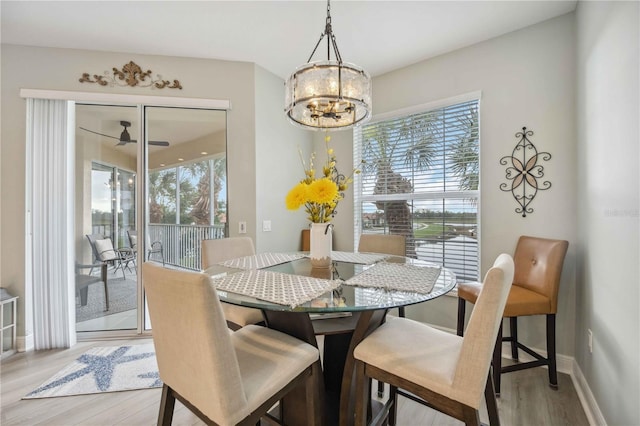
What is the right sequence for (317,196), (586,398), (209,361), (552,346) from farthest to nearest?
(552,346)
(586,398)
(317,196)
(209,361)

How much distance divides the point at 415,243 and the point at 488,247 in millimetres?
667

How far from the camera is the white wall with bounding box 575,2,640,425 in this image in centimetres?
123

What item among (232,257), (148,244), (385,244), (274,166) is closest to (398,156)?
(385,244)

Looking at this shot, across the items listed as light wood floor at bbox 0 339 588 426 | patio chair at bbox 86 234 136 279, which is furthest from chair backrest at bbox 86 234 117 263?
light wood floor at bbox 0 339 588 426

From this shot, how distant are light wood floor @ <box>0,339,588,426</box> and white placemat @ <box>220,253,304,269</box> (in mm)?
924

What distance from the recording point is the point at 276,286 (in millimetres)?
1334

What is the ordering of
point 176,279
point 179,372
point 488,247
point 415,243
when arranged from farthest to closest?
point 415,243
point 488,247
point 179,372
point 176,279

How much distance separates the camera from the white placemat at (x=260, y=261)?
70.4 inches

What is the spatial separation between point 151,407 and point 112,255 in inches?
64.2

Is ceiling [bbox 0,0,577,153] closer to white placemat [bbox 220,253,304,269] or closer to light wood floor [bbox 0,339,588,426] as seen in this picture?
white placemat [bbox 220,253,304,269]

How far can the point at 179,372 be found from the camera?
105cm

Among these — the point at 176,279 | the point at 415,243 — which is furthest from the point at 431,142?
the point at 176,279

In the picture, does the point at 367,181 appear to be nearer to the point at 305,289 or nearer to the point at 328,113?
the point at 328,113

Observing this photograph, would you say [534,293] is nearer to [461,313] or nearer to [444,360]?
[461,313]
